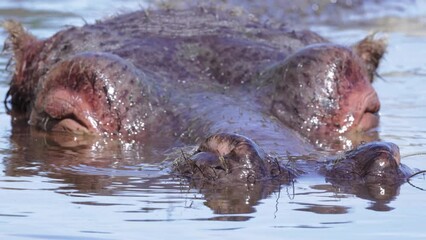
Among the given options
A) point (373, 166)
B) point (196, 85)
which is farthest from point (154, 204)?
point (196, 85)

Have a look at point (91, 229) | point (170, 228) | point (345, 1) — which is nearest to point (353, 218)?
point (170, 228)

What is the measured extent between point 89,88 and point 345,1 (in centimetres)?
773

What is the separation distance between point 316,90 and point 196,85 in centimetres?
68

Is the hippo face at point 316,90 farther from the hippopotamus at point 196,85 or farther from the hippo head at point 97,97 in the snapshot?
the hippo head at point 97,97

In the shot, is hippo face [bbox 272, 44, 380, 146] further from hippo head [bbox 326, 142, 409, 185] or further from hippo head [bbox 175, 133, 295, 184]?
hippo head [bbox 175, 133, 295, 184]

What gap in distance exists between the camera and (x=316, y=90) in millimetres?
6918

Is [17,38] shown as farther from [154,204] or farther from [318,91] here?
[154,204]

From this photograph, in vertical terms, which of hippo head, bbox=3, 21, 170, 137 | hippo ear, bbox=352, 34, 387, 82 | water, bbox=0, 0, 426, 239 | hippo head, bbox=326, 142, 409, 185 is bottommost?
water, bbox=0, 0, 426, 239

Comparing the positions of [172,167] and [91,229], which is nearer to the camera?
[91,229]

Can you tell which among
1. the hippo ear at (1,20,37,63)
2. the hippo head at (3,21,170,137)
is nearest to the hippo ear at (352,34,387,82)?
the hippo head at (3,21,170,137)

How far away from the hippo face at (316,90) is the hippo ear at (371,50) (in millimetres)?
1027

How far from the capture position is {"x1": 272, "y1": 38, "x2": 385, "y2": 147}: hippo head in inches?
271

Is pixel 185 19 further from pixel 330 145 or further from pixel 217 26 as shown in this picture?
pixel 330 145

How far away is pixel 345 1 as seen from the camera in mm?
14172
